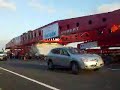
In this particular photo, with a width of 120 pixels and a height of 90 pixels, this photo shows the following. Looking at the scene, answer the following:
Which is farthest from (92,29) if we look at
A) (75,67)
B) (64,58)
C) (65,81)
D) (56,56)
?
(65,81)

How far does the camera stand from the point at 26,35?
60.0 metres

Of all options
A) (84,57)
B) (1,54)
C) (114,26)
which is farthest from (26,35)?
(84,57)

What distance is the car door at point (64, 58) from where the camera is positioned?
→ 68.2ft

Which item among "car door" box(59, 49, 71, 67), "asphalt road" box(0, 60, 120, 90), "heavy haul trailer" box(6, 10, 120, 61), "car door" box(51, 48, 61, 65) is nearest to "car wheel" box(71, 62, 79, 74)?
"asphalt road" box(0, 60, 120, 90)

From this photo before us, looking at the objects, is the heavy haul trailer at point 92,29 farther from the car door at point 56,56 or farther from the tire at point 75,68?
the tire at point 75,68

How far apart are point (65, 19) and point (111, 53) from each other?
6080 mm

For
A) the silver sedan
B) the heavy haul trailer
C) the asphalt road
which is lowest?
the asphalt road

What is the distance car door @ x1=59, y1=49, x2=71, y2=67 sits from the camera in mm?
20795

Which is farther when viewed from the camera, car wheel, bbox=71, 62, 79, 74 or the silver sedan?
car wheel, bbox=71, 62, 79, 74

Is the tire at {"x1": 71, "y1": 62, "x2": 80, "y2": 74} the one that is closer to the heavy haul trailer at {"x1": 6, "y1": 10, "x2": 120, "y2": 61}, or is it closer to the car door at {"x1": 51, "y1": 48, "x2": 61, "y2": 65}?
the car door at {"x1": 51, "y1": 48, "x2": 61, "y2": 65}

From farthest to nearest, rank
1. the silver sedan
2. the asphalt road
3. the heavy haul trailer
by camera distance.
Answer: the heavy haul trailer → the silver sedan → the asphalt road

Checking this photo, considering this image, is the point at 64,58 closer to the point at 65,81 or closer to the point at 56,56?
the point at 56,56

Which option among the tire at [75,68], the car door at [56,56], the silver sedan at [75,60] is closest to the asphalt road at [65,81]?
the tire at [75,68]

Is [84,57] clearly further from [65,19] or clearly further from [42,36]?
[42,36]
